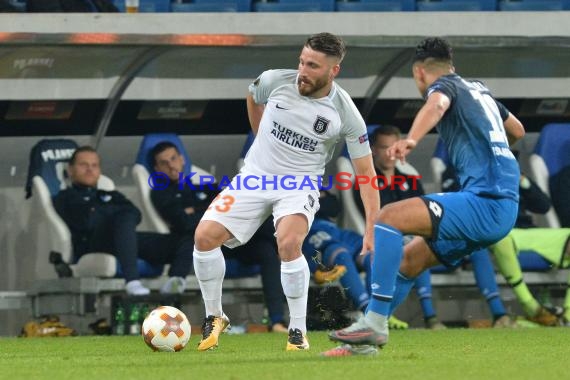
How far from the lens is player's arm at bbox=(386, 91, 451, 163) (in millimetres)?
6051

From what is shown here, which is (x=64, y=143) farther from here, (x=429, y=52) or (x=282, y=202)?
(x=429, y=52)

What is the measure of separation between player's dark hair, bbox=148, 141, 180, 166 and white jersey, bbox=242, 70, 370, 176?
3788 mm

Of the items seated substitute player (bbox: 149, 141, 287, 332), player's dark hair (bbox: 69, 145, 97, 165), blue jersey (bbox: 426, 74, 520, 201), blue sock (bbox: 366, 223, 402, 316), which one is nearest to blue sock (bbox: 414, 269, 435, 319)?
seated substitute player (bbox: 149, 141, 287, 332)

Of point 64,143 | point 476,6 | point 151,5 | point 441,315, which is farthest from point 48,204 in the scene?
point 476,6

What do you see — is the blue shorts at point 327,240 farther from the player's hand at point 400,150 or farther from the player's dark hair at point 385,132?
the player's hand at point 400,150

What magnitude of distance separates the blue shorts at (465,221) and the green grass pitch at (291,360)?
560 mm

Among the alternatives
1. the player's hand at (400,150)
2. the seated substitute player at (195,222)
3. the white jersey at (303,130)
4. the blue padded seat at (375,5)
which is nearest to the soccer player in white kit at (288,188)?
the white jersey at (303,130)

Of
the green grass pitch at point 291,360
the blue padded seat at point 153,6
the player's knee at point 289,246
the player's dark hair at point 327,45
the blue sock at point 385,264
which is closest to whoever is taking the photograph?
the green grass pitch at point 291,360

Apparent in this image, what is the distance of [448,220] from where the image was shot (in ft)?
21.6

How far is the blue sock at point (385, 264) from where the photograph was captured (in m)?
6.54

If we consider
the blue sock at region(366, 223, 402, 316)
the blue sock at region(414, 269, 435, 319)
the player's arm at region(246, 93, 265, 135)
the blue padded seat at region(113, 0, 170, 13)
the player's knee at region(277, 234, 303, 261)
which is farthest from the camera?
the blue padded seat at region(113, 0, 170, 13)

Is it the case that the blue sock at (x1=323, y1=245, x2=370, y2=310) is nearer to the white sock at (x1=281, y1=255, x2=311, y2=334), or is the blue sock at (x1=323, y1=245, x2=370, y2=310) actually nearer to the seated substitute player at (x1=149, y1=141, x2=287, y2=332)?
the seated substitute player at (x1=149, y1=141, x2=287, y2=332)

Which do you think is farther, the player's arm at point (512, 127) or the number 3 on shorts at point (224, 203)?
the number 3 on shorts at point (224, 203)

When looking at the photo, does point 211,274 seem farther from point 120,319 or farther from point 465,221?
point 120,319
